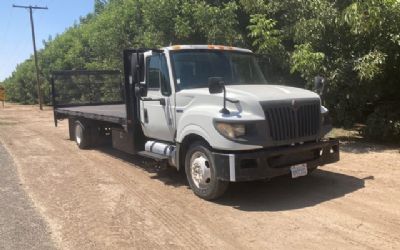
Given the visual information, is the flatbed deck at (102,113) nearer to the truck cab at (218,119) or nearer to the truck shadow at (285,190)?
the truck cab at (218,119)

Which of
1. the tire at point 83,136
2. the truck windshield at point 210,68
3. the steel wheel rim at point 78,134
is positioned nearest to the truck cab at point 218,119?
the truck windshield at point 210,68

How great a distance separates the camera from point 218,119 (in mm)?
6457

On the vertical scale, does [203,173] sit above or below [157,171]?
above

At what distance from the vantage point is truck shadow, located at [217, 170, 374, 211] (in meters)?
6.66

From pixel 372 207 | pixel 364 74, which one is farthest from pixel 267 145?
pixel 364 74

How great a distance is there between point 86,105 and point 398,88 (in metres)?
8.93

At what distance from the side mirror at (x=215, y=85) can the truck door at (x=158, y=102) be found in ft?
3.96

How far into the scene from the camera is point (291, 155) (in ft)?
22.2

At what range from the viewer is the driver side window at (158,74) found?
779 cm

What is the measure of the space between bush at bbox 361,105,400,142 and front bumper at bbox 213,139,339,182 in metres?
5.08

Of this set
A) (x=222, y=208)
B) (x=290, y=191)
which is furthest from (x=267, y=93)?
(x=222, y=208)

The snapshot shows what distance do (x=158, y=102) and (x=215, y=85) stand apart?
1750 mm

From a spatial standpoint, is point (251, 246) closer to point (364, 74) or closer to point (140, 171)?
point (140, 171)

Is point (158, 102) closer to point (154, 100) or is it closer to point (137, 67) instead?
point (154, 100)
